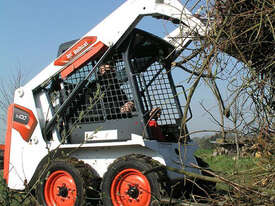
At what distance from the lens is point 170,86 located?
494cm

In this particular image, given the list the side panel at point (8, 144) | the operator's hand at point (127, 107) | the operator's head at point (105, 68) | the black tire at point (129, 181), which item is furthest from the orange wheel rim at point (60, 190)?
the operator's head at point (105, 68)

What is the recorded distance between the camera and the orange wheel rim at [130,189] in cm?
396

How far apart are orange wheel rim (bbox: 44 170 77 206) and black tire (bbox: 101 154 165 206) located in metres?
0.49

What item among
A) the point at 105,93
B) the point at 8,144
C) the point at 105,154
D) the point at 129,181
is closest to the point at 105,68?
the point at 105,93

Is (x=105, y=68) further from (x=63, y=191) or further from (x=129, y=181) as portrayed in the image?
(x=63, y=191)

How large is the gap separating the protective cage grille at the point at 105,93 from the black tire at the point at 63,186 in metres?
0.67

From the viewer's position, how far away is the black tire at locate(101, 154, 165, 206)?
3.93m

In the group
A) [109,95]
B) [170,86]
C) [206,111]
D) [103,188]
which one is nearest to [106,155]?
[103,188]

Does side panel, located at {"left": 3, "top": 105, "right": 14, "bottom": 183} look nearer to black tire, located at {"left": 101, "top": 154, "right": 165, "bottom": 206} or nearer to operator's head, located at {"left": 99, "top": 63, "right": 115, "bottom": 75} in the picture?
operator's head, located at {"left": 99, "top": 63, "right": 115, "bottom": 75}

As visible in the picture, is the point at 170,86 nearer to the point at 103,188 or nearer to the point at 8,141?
the point at 103,188

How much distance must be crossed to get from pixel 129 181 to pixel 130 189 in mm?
106

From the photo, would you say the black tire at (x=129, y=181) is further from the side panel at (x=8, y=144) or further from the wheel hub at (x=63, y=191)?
the side panel at (x=8, y=144)

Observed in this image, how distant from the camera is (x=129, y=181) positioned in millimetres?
Result: 4078

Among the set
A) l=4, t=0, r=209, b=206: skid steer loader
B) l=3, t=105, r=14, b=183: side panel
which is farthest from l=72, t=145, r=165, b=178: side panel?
l=3, t=105, r=14, b=183: side panel
